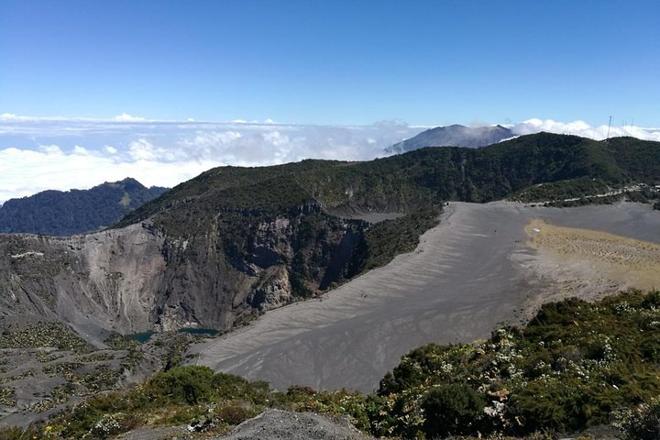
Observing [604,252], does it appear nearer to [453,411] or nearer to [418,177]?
[453,411]

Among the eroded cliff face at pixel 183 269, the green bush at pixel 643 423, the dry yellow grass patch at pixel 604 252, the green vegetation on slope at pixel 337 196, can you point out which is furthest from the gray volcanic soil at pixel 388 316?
the eroded cliff face at pixel 183 269

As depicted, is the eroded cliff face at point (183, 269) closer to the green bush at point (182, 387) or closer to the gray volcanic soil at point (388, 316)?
the gray volcanic soil at point (388, 316)

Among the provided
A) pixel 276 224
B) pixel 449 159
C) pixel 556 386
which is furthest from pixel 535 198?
pixel 556 386

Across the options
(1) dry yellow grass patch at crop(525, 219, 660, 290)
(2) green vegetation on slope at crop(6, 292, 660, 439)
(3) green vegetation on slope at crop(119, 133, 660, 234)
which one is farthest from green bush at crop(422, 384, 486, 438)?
(3) green vegetation on slope at crop(119, 133, 660, 234)

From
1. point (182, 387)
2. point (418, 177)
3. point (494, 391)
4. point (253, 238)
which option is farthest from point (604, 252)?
point (418, 177)

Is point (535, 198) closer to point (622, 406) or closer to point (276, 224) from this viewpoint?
point (276, 224)

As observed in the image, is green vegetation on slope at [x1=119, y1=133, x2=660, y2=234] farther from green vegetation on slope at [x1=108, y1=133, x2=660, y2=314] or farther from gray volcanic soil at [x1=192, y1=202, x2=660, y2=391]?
gray volcanic soil at [x1=192, y1=202, x2=660, y2=391]

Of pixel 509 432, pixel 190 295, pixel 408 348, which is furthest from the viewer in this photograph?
pixel 190 295
